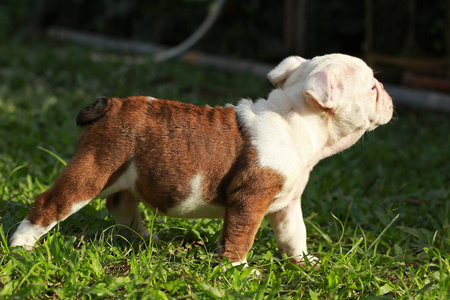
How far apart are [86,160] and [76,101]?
4520 mm

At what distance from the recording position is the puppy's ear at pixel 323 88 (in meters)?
2.93

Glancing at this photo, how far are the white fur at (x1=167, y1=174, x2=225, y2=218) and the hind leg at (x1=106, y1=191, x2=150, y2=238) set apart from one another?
41 cm

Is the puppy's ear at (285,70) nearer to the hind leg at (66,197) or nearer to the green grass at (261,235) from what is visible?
the green grass at (261,235)

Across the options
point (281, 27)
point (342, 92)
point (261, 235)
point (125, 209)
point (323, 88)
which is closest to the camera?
point (323, 88)

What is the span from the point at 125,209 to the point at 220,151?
82 centimetres

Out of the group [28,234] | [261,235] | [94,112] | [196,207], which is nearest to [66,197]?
[28,234]

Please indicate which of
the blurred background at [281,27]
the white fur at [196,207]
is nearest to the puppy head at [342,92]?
the white fur at [196,207]

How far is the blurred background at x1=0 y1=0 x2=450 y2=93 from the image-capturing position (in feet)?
29.1

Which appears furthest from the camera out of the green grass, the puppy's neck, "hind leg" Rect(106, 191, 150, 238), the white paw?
"hind leg" Rect(106, 191, 150, 238)

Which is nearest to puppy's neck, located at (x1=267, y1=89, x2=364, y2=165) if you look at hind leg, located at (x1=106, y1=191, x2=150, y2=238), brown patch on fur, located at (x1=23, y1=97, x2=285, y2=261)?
brown patch on fur, located at (x1=23, y1=97, x2=285, y2=261)

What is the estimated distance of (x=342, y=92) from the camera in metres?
3.04

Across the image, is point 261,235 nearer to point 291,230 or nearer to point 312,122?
point 291,230

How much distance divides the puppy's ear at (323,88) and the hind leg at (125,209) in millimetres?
1269

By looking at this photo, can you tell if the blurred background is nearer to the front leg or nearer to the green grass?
the green grass
